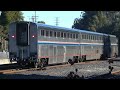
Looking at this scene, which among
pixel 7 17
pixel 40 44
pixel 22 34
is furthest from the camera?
pixel 7 17

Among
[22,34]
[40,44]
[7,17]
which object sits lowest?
[40,44]

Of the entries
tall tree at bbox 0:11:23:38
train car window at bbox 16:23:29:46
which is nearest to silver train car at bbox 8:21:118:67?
train car window at bbox 16:23:29:46

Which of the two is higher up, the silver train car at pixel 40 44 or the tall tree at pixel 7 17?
the tall tree at pixel 7 17

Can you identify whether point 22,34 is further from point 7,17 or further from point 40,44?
point 7,17

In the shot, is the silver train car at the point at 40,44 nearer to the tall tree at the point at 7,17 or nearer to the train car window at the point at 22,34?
the train car window at the point at 22,34

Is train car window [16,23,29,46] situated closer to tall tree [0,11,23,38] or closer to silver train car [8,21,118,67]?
silver train car [8,21,118,67]

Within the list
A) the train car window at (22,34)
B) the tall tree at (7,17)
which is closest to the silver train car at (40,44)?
the train car window at (22,34)

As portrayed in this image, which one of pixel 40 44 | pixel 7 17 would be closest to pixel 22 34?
pixel 40 44

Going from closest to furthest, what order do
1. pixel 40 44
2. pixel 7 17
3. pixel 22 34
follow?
pixel 40 44
pixel 22 34
pixel 7 17

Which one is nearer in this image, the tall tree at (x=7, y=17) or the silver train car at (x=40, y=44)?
the silver train car at (x=40, y=44)

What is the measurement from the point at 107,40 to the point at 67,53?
54.8 feet

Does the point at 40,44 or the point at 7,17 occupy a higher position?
the point at 7,17

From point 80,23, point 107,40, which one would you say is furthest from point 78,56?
point 80,23
